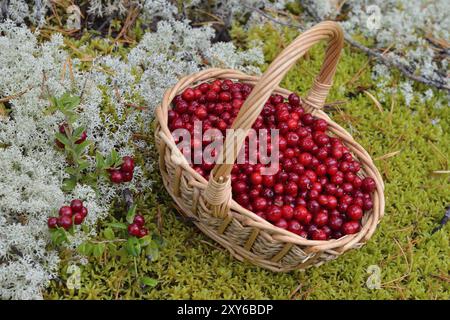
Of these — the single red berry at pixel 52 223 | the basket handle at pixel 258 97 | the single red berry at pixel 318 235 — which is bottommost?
the single red berry at pixel 52 223

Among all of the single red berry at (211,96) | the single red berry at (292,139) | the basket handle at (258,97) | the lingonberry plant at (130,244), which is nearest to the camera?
the basket handle at (258,97)

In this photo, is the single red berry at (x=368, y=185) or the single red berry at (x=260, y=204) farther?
the single red berry at (x=368, y=185)

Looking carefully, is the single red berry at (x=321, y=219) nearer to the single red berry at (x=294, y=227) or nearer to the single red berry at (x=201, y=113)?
the single red berry at (x=294, y=227)

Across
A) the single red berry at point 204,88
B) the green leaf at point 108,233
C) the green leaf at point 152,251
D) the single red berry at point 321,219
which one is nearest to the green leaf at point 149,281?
the green leaf at point 152,251

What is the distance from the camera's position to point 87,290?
2594 mm

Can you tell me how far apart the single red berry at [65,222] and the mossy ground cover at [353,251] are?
193 mm

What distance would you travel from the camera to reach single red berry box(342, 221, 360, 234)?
263 centimetres

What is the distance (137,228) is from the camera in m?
2.60

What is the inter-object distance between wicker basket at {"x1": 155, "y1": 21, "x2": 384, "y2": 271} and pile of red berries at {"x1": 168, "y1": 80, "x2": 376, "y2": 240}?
0.22 feet

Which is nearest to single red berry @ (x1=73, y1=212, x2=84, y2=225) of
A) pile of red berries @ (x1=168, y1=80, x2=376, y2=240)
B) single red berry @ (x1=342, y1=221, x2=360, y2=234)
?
pile of red berries @ (x1=168, y1=80, x2=376, y2=240)

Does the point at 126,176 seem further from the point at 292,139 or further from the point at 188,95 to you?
the point at 292,139

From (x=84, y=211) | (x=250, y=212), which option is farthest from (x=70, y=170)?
(x=250, y=212)

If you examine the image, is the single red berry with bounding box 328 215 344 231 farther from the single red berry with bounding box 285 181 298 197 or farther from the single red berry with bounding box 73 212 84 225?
the single red berry with bounding box 73 212 84 225

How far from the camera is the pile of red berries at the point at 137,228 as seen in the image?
102 inches
